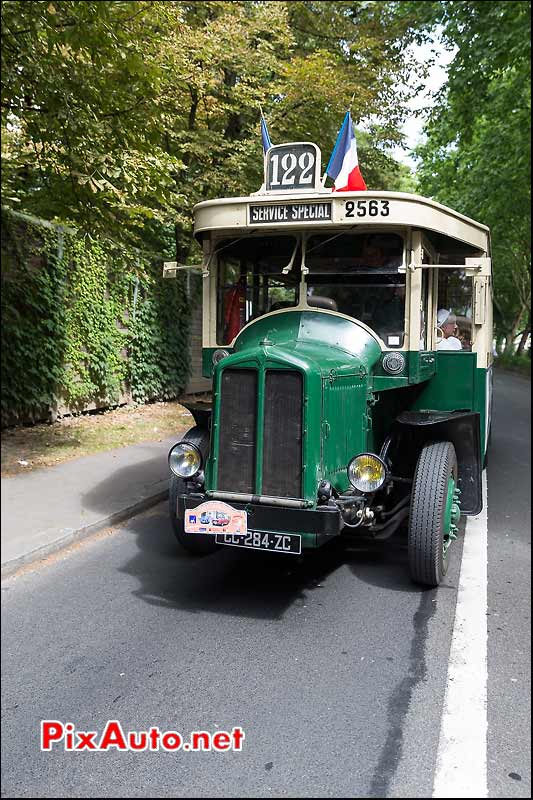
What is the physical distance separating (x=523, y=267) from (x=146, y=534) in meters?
13.6

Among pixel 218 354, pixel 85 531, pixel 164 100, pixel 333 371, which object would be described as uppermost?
pixel 164 100

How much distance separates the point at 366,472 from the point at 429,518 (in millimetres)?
980

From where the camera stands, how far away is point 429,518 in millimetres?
4523

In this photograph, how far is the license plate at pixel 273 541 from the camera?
364 centimetres

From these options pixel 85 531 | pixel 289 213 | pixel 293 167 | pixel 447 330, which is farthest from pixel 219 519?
pixel 447 330

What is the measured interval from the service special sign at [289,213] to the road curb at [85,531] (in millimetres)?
2255

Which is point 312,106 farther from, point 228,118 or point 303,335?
point 303,335

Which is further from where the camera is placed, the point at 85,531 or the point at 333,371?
the point at 85,531

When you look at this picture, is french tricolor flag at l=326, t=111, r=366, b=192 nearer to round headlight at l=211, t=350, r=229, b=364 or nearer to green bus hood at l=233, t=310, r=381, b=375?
green bus hood at l=233, t=310, r=381, b=375

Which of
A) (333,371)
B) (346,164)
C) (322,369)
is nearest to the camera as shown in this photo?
(346,164)

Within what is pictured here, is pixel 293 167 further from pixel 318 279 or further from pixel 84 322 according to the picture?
pixel 84 322

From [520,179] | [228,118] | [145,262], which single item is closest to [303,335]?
[145,262]

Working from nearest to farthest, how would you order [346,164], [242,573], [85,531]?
[346,164]
[242,573]
[85,531]

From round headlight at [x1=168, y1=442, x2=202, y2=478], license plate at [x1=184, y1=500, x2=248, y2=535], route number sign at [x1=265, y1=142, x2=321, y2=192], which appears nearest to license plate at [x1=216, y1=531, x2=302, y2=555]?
license plate at [x1=184, y1=500, x2=248, y2=535]
